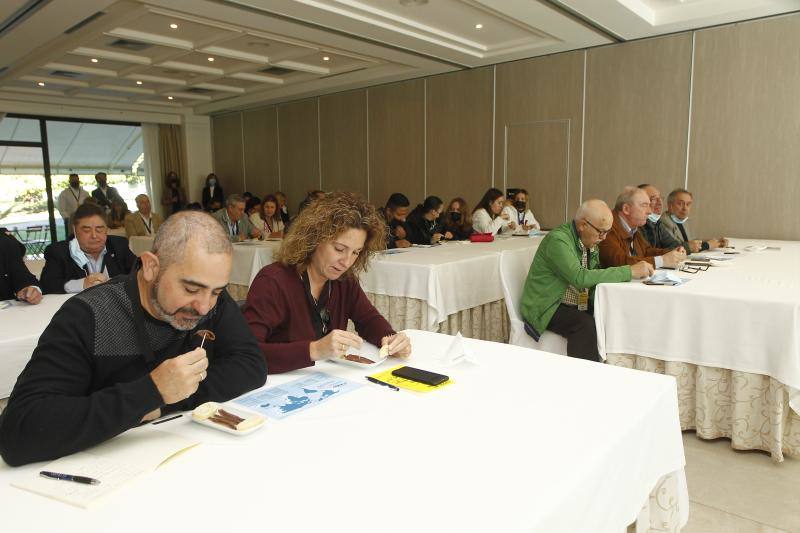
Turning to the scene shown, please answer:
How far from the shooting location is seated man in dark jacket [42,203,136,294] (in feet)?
10.5

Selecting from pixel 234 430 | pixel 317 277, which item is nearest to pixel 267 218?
pixel 317 277

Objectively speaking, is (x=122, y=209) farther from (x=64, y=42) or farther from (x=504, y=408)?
(x=504, y=408)

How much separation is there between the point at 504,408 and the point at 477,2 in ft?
16.0

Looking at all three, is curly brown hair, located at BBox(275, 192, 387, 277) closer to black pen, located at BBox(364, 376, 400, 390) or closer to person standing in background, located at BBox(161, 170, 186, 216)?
black pen, located at BBox(364, 376, 400, 390)

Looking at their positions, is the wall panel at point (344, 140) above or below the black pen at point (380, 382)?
above

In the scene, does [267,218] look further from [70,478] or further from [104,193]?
[70,478]

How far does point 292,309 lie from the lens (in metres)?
2.05

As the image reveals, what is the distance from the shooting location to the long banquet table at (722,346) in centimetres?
260

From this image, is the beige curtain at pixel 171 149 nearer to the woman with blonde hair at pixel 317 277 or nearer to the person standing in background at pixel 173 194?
the person standing in background at pixel 173 194

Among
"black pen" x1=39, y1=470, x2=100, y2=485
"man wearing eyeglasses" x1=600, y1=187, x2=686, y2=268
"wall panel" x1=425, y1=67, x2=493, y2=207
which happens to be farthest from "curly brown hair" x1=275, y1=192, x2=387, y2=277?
"wall panel" x1=425, y1=67, x2=493, y2=207

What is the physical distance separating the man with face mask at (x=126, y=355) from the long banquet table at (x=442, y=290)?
2.62m

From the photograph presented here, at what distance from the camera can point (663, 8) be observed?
6027mm

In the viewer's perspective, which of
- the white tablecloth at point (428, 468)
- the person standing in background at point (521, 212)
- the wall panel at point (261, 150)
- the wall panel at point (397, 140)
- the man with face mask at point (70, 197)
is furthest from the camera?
the wall panel at point (261, 150)

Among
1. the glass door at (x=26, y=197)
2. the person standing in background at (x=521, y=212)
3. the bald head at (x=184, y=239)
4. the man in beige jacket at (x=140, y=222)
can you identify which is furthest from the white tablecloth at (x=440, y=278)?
the glass door at (x=26, y=197)
